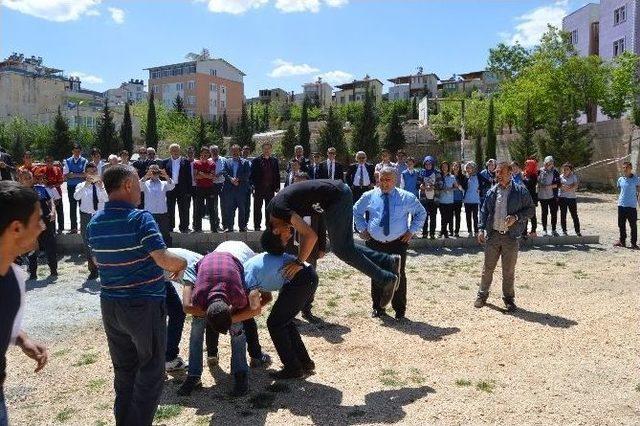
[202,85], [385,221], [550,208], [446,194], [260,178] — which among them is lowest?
[550,208]

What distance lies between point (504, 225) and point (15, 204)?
6.45 meters

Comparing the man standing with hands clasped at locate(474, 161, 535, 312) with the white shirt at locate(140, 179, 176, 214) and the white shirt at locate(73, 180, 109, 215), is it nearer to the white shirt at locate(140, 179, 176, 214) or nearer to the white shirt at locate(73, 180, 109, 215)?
the white shirt at locate(140, 179, 176, 214)

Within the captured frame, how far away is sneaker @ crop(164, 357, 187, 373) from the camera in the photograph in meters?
5.30

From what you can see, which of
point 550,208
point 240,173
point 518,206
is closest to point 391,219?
point 518,206

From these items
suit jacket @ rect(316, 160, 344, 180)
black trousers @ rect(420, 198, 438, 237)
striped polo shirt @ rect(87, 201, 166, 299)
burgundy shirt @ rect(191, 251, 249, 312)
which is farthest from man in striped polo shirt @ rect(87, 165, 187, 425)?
black trousers @ rect(420, 198, 438, 237)

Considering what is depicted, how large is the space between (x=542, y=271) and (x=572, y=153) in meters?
24.4

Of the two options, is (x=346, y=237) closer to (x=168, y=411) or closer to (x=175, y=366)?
(x=175, y=366)

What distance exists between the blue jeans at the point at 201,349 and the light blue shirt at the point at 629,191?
11319mm

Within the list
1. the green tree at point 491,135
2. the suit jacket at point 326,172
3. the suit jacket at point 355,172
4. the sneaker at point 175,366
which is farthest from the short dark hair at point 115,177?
the green tree at point 491,135

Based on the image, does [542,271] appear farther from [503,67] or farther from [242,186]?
[503,67]

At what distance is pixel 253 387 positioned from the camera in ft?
16.9

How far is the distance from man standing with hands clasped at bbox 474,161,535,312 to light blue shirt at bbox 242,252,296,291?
3762 millimetres

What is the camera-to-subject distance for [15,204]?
242 cm

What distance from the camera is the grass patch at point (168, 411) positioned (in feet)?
14.8
